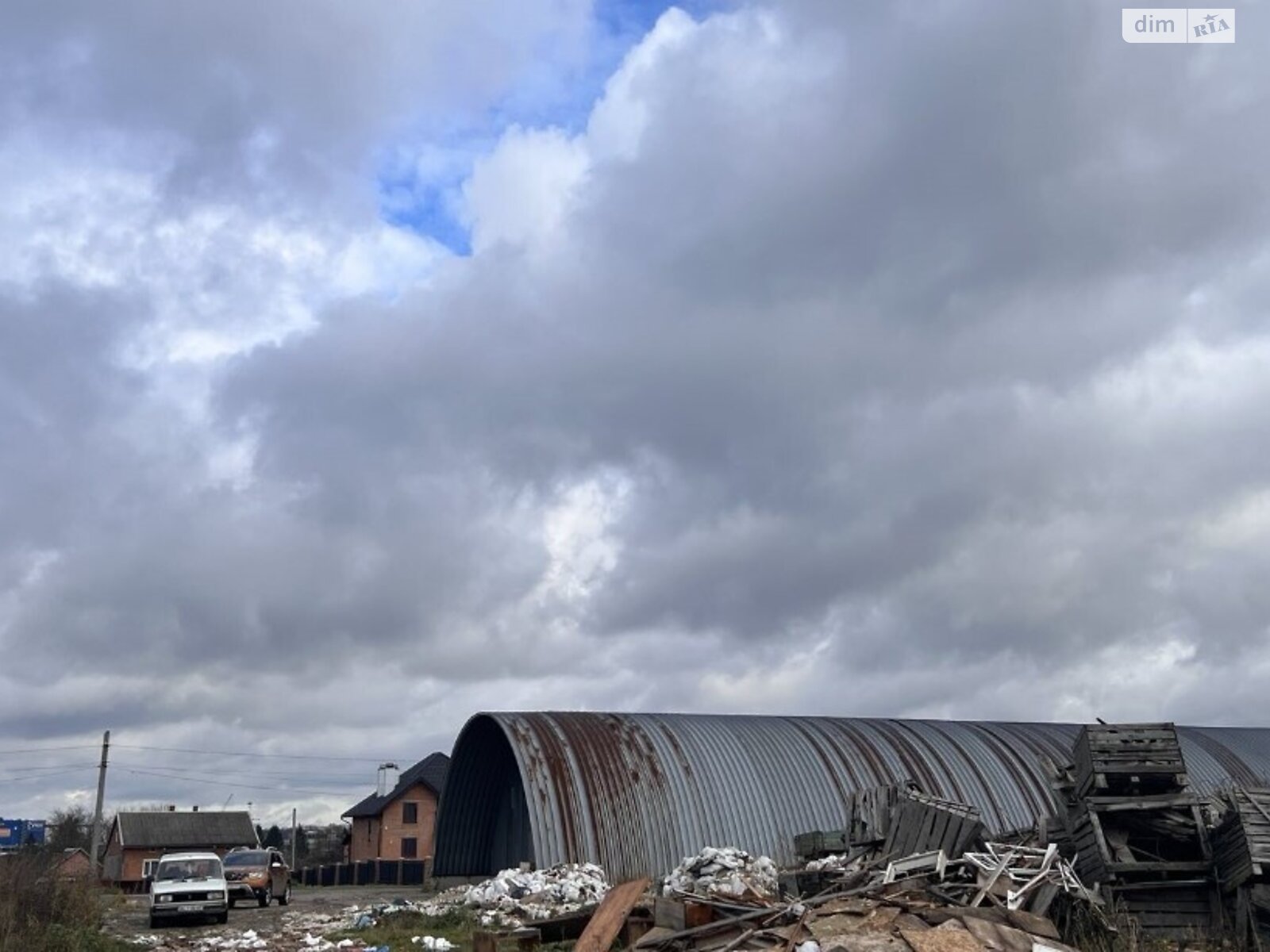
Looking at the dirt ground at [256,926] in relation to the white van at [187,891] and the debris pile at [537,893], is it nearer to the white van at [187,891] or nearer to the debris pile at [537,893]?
the white van at [187,891]

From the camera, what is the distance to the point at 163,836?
7238 cm

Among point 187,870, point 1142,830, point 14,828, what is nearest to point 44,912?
point 187,870

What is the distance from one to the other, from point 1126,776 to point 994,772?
1772 cm

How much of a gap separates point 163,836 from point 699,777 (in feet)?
176

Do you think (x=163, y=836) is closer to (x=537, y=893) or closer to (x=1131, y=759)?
(x=537, y=893)

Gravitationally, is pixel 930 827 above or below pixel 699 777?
below

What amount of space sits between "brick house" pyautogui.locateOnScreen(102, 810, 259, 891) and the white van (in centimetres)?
4649

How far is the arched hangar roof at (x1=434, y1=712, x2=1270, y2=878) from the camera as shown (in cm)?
2795

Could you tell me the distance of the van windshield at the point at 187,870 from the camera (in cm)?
2570

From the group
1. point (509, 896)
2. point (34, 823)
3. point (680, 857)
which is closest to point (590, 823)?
point (680, 857)

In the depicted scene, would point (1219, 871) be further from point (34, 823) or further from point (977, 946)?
point (34, 823)

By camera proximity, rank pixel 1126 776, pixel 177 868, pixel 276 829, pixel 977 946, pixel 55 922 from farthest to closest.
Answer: pixel 276 829, pixel 177 868, pixel 55 922, pixel 1126 776, pixel 977 946

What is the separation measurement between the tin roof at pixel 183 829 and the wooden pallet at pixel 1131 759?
66242mm

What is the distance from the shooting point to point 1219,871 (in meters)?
14.9
